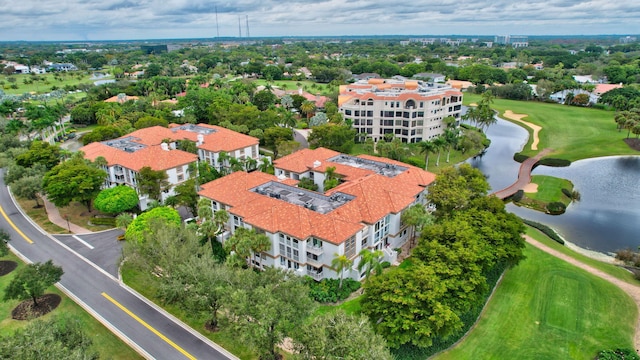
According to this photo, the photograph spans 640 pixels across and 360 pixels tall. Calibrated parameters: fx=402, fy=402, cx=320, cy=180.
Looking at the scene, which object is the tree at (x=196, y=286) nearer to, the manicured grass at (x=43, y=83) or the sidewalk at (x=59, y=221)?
the sidewalk at (x=59, y=221)

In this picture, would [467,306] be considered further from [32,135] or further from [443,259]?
[32,135]

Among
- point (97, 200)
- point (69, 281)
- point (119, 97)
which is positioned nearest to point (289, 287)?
point (69, 281)

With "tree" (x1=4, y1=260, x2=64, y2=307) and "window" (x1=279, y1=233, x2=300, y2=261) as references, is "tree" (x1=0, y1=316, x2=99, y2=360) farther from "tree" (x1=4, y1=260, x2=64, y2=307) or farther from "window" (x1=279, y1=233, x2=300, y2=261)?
Result: "window" (x1=279, y1=233, x2=300, y2=261)

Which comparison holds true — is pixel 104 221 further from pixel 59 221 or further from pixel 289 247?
pixel 289 247

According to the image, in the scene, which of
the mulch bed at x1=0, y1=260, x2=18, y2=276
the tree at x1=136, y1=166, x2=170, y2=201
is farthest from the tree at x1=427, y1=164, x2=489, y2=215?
the mulch bed at x1=0, y1=260, x2=18, y2=276

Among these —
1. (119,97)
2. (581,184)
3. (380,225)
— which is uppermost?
(119,97)

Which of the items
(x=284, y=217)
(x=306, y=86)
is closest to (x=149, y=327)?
(x=284, y=217)
